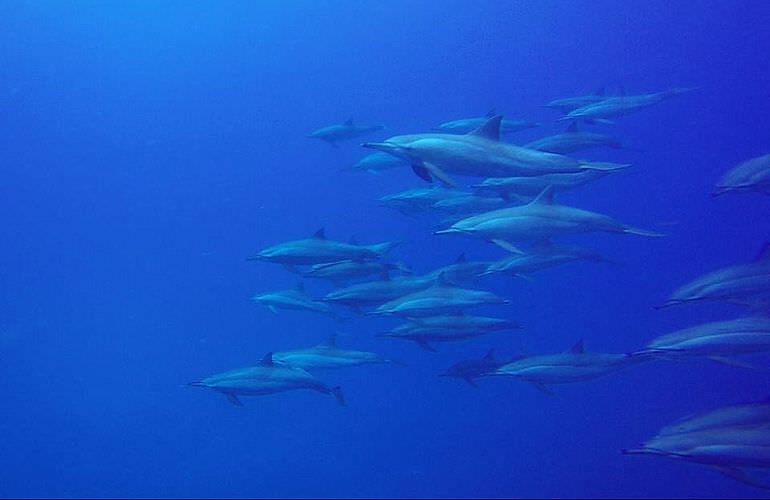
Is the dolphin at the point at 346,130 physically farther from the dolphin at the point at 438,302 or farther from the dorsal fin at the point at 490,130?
the dorsal fin at the point at 490,130

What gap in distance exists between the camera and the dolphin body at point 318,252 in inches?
254

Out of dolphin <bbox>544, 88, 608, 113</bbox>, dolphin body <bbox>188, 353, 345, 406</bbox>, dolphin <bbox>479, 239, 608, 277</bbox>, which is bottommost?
dolphin body <bbox>188, 353, 345, 406</bbox>

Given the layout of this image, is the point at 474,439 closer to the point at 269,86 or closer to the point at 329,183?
the point at 329,183

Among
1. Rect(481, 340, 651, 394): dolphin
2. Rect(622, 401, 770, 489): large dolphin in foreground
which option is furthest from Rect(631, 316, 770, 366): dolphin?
Rect(481, 340, 651, 394): dolphin

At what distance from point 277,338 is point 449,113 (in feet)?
26.0

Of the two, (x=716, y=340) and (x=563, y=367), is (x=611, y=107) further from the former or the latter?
(x=716, y=340)

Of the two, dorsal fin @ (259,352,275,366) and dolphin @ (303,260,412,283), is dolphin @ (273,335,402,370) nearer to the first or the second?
dorsal fin @ (259,352,275,366)

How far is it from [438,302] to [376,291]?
0.87m

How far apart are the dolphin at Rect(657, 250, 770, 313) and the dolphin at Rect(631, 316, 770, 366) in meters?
0.35

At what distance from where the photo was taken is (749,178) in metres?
4.93

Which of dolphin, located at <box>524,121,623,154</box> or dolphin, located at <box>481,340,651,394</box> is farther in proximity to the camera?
dolphin, located at <box>524,121,623,154</box>

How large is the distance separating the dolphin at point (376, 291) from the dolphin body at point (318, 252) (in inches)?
11.6

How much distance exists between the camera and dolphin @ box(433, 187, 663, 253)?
5.08 m

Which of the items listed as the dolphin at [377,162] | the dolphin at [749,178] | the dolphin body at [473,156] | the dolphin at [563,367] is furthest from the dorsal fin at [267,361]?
the dolphin at [749,178]
